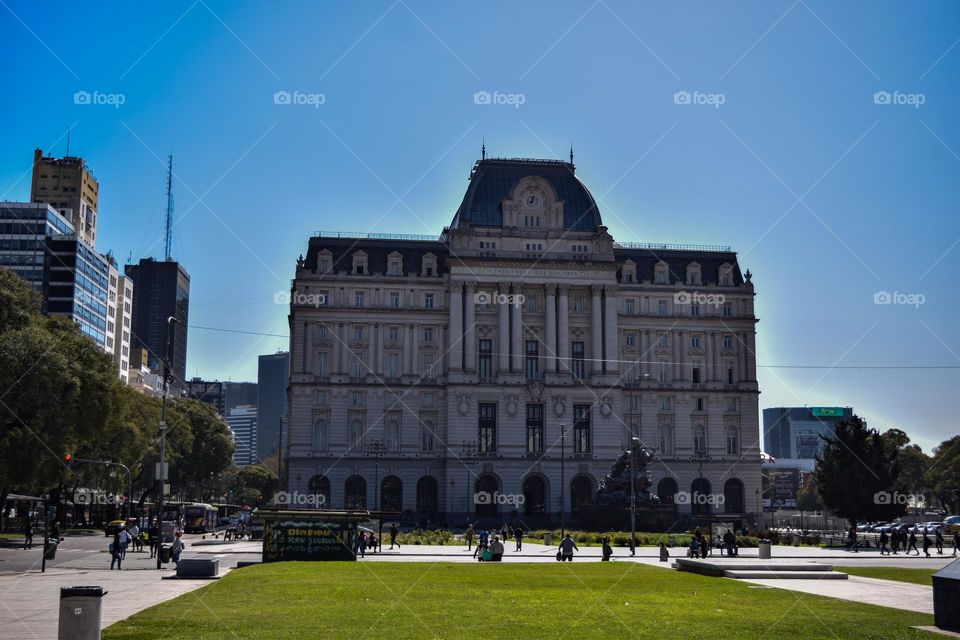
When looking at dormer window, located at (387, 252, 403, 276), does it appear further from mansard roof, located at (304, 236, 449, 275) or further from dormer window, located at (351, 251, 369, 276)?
dormer window, located at (351, 251, 369, 276)

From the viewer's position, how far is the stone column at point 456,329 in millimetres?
110625

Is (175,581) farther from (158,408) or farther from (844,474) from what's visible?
(158,408)

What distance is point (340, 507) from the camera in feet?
A: 357

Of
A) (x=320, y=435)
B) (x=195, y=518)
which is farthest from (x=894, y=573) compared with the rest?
(x=320, y=435)

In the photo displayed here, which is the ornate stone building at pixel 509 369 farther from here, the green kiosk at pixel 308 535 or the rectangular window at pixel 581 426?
the green kiosk at pixel 308 535

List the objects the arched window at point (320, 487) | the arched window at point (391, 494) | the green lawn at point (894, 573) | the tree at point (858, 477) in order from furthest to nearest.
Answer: the arched window at point (391, 494) → the arched window at point (320, 487) → the tree at point (858, 477) → the green lawn at point (894, 573)

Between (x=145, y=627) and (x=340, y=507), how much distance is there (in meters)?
87.4

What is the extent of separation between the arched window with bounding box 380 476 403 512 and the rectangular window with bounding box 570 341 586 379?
900 inches

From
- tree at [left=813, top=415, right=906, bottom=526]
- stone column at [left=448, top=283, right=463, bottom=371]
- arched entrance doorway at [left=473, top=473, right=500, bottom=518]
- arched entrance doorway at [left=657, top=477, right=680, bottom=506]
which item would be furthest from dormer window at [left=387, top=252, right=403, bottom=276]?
tree at [left=813, top=415, right=906, bottom=526]

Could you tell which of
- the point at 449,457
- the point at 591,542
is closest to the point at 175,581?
the point at 591,542

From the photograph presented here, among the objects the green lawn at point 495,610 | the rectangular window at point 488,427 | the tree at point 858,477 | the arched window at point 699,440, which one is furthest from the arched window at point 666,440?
the green lawn at point 495,610

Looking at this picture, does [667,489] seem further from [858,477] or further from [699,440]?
[858,477]

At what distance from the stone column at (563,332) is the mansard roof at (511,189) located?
27.1ft

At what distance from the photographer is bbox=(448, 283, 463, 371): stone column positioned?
4355 inches
